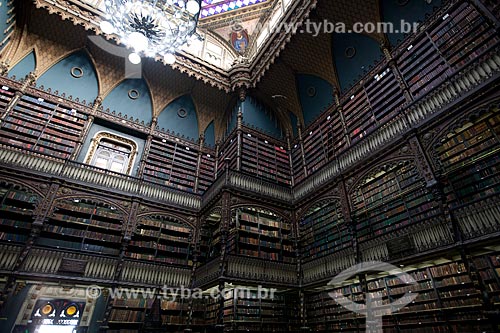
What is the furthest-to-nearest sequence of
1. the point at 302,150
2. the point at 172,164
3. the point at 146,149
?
the point at 302,150, the point at 172,164, the point at 146,149

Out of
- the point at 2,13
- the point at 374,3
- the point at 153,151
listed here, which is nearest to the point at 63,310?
the point at 153,151

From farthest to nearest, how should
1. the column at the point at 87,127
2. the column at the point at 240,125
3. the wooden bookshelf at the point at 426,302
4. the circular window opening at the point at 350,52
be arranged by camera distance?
the column at the point at 240,125 → the circular window opening at the point at 350,52 → the column at the point at 87,127 → the wooden bookshelf at the point at 426,302

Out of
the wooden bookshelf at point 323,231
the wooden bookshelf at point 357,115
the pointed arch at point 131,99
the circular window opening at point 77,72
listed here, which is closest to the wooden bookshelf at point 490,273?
the wooden bookshelf at point 323,231

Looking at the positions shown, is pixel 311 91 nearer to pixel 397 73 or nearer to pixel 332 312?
pixel 397 73

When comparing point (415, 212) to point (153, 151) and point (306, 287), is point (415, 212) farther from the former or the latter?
point (153, 151)

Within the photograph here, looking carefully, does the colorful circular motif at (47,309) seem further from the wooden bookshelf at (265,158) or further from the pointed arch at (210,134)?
the pointed arch at (210,134)

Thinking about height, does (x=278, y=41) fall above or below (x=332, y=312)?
above

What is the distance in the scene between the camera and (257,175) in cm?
968

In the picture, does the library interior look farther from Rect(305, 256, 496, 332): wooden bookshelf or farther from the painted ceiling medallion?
the painted ceiling medallion

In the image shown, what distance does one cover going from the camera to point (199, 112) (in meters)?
12.0

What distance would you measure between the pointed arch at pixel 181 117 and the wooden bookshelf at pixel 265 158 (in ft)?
A: 8.21

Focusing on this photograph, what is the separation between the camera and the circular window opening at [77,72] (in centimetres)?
1003

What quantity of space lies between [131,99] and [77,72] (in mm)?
1960

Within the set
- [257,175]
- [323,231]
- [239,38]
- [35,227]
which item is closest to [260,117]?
[257,175]
